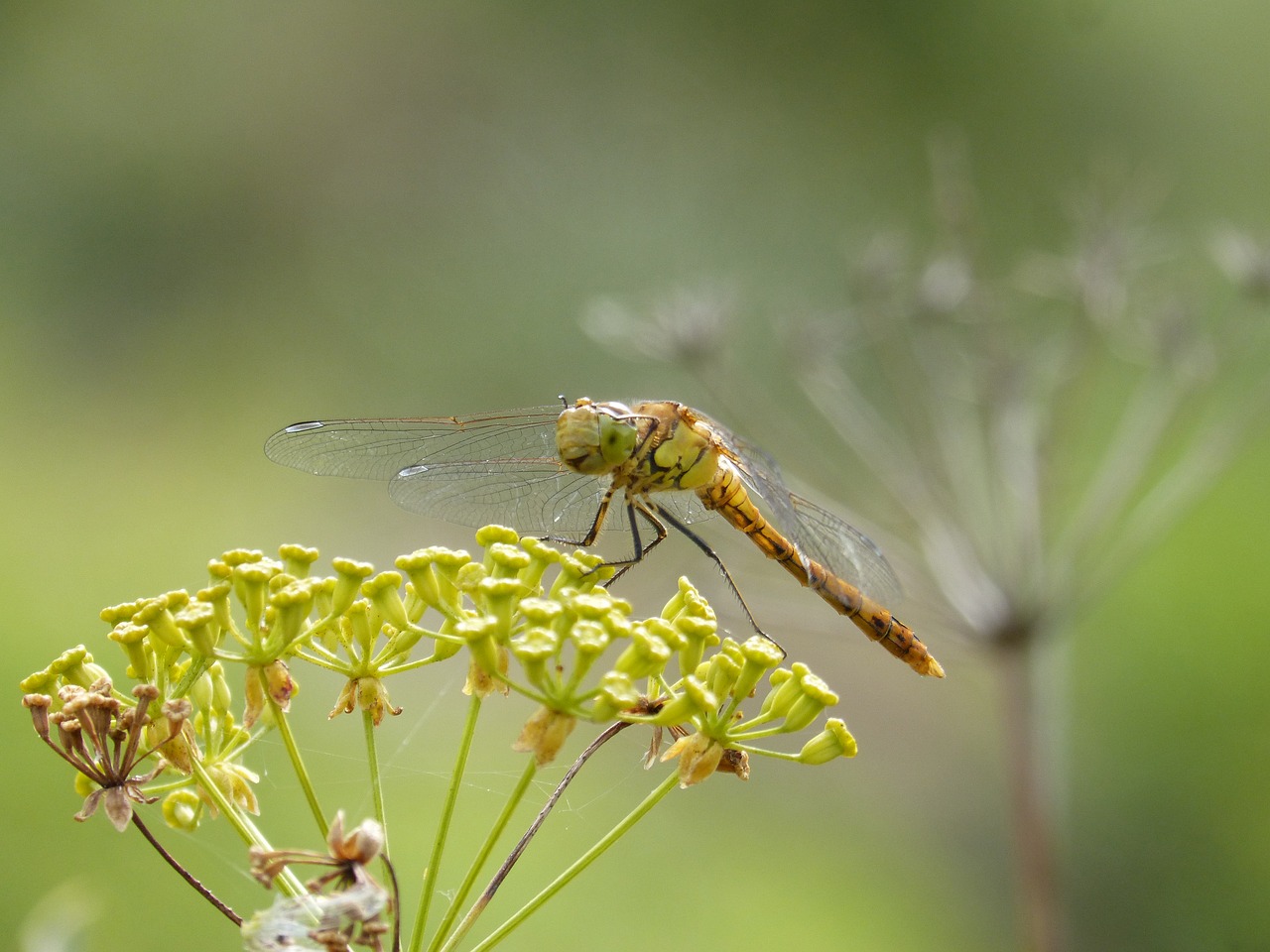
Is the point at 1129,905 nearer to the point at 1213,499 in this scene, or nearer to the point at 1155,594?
the point at 1155,594

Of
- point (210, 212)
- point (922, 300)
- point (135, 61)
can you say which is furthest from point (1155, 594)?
point (135, 61)

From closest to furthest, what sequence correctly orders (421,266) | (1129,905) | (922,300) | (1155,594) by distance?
1. (922,300)
2. (1129,905)
3. (1155,594)
4. (421,266)

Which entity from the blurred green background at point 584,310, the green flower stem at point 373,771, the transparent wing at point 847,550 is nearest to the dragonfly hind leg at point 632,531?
the transparent wing at point 847,550

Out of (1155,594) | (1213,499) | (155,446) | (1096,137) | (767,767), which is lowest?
(767,767)

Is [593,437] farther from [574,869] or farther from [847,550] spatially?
[574,869]

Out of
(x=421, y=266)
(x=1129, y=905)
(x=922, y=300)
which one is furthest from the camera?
(x=421, y=266)
